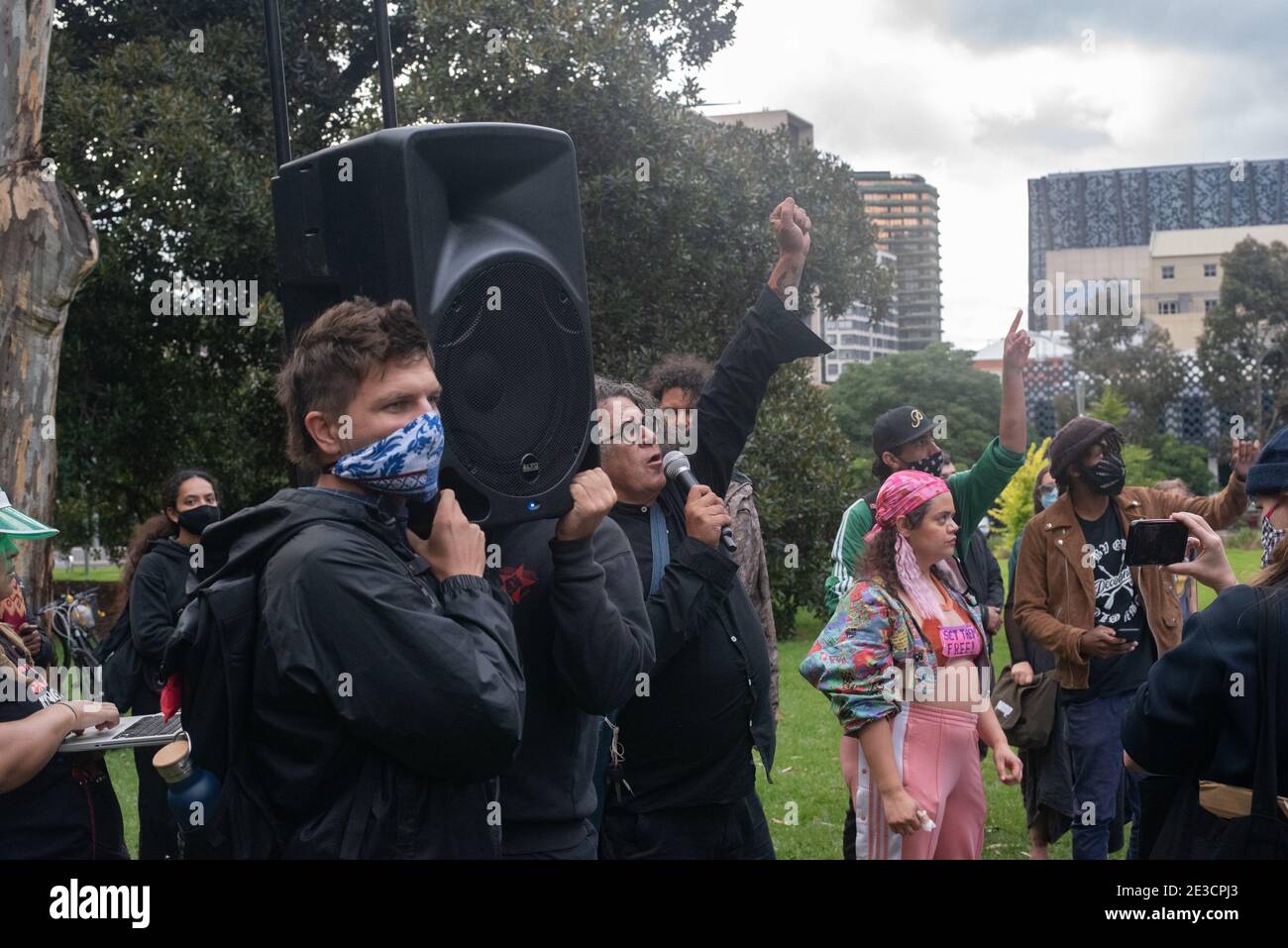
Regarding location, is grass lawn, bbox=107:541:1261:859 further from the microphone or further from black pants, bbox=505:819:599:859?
black pants, bbox=505:819:599:859

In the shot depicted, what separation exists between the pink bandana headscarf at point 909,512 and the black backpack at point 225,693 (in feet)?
7.39

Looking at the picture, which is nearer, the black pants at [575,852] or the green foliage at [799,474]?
the black pants at [575,852]

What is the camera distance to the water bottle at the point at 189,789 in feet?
7.04

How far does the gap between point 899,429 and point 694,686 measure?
6.65 feet

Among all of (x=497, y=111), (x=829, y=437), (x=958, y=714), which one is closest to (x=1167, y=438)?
(x=829, y=437)

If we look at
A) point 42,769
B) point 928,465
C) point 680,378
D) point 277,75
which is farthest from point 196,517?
point 928,465

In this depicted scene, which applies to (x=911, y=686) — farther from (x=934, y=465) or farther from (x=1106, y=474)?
(x=1106, y=474)

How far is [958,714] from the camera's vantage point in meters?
3.82

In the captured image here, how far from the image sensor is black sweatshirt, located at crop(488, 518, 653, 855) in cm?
261

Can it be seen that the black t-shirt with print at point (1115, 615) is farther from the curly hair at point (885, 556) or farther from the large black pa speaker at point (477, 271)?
the large black pa speaker at point (477, 271)

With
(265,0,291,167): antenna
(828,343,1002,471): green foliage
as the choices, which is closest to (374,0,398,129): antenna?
(265,0,291,167): antenna

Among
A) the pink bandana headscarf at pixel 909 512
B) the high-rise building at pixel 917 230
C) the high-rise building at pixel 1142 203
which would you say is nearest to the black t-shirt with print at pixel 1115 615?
the pink bandana headscarf at pixel 909 512

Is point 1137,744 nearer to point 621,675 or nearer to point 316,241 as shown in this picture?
point 621,675

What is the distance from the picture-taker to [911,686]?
12.5 feet
